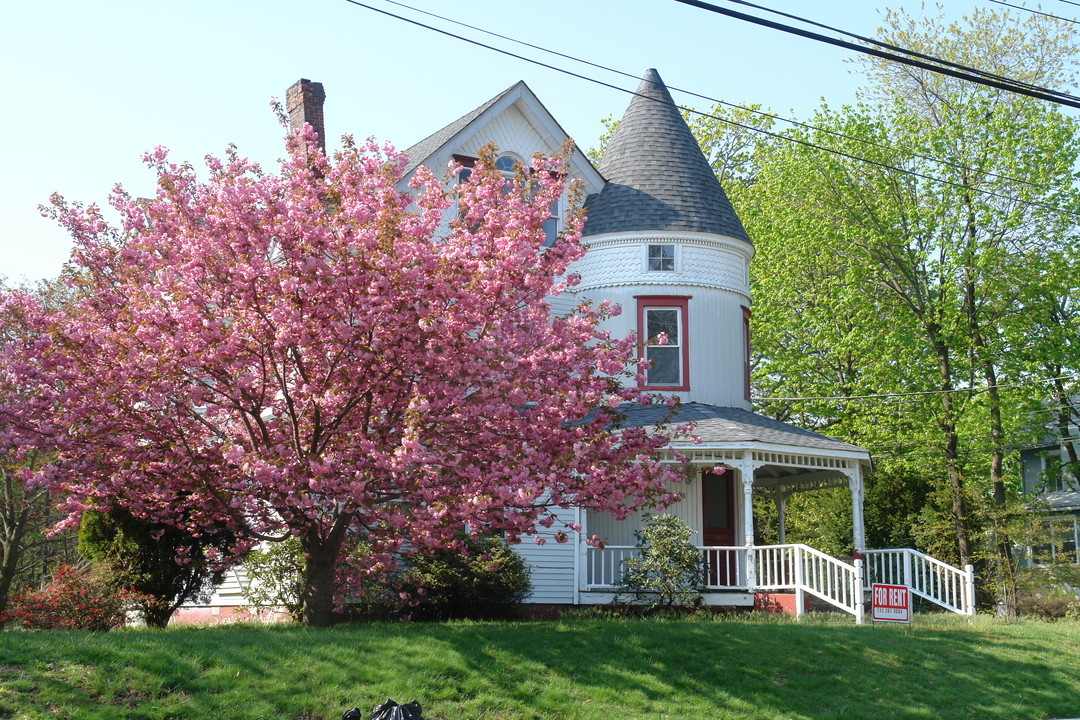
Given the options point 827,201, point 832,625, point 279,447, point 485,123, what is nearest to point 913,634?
point 832,625

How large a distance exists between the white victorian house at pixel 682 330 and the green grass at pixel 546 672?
430cm

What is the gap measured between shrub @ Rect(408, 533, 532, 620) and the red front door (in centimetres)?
545

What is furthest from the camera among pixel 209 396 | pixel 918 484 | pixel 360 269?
pixel 918 484

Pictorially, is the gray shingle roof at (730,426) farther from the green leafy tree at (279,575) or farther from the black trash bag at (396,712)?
the black trash bag at (396,712)

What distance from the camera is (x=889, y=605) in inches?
665

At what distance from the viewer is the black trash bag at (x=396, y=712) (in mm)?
10039

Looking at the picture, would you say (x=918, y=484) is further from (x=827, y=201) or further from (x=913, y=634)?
(x=913, y=634)

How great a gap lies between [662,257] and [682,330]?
1623 mm

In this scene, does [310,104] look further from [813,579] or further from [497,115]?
[813,579]

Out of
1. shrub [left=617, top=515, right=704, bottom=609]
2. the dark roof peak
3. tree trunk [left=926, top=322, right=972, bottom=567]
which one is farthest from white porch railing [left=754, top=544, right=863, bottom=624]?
the dark roof peak

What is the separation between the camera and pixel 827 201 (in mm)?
31906

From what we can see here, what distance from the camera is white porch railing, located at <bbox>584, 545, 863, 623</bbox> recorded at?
19781 millimetres

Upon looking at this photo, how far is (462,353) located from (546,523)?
2664 millimetres

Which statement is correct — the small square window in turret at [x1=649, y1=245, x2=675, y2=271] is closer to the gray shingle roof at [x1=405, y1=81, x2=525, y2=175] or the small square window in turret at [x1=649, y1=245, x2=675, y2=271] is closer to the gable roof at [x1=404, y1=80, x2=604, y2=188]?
the gable roof at [x1=404, y1=80, x2=604, y2=188]
